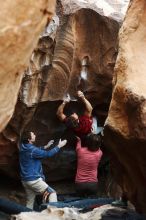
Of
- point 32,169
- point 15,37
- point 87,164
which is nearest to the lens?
point 15,37

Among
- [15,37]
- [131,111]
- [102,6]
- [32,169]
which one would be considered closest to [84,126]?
[32,169]

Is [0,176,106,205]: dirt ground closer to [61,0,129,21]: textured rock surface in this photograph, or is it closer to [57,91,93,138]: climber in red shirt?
[57,91,93,138]: climber in red shirt

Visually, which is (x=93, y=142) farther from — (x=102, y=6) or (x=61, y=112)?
(x=102, y=6)

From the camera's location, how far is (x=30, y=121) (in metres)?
9.12

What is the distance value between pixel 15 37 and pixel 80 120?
578 cm

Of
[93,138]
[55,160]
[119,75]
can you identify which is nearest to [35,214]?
[119,75]

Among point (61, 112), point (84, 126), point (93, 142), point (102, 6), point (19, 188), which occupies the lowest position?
point (19, 188)

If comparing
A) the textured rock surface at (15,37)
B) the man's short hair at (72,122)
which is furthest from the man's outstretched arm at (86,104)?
the textured rock surface at (15,37)

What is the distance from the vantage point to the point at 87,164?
27.2 ft

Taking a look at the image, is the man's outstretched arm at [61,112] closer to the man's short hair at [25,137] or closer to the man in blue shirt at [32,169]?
the man's short hair at [25,137]

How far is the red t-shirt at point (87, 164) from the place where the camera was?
825 cm

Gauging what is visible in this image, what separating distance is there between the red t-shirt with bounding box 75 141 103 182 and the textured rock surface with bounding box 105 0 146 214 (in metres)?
2.74

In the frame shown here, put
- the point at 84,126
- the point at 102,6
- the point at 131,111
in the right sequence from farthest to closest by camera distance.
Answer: the point at 102,6 < the point at 84,126 < the point at 131,111

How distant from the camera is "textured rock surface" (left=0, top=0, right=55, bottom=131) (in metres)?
3.32
